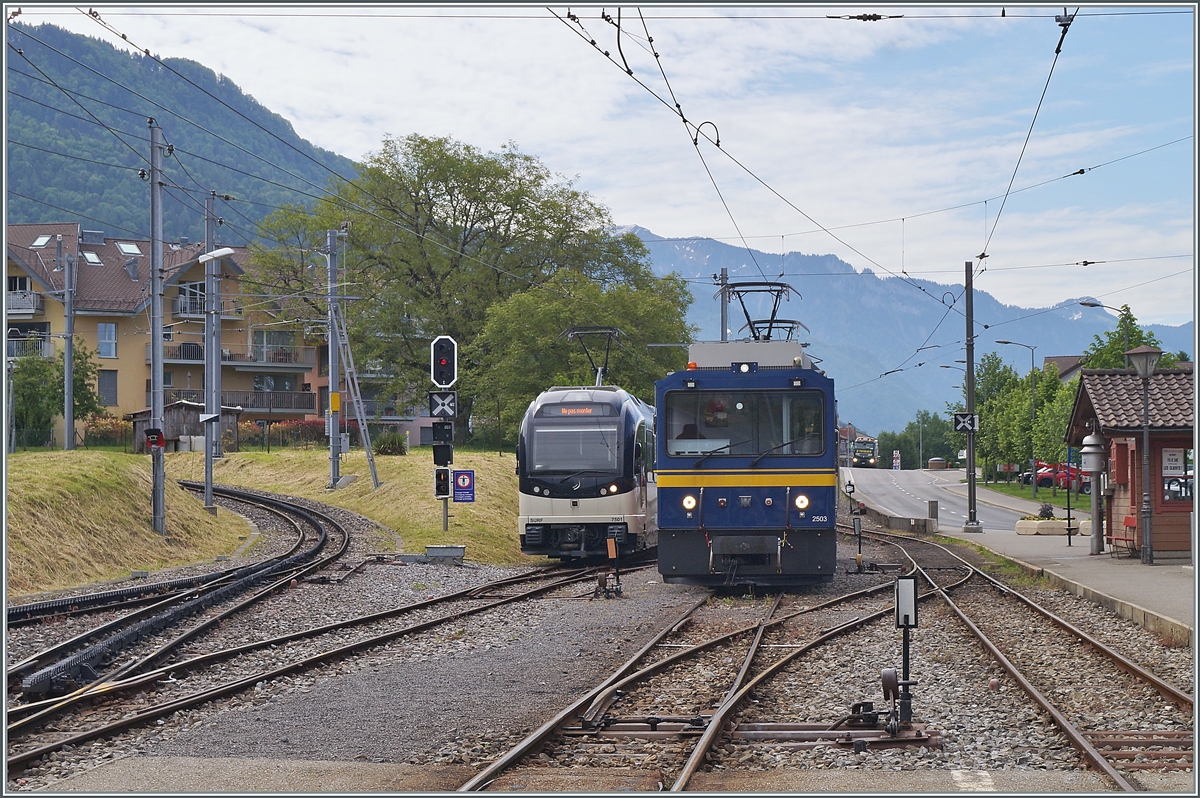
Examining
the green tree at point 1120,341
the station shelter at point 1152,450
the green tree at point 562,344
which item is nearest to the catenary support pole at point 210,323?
the green tree at point 562,344

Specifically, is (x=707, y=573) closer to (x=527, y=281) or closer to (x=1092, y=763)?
(x=1092, y=763)

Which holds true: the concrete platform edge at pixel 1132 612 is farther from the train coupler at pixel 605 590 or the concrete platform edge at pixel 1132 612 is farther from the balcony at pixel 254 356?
the balcony at pixel 254 356

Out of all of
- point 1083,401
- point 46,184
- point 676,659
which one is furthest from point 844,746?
point 46,184

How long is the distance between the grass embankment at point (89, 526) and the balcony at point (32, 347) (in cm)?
3581

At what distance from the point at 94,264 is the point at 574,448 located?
50336mm

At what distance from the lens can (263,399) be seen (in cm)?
6519

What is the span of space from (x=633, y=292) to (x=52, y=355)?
29708 millimetres

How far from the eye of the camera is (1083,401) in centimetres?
2414

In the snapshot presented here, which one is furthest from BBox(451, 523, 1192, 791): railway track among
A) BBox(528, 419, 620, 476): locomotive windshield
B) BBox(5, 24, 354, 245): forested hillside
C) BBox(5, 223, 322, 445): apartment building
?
BBox(5, 24, 354, 245): forested hillside

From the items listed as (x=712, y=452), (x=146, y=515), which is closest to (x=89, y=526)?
(x=146, y=515)

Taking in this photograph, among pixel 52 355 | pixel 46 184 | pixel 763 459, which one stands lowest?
pixel 763 459

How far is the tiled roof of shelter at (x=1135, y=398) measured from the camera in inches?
845

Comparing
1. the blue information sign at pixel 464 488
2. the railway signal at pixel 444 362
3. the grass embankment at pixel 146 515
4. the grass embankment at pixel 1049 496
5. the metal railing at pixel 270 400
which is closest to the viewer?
the grass embankment at pixel 146 515

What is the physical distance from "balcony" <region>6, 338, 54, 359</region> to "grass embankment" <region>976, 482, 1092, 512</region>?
48.7 m
